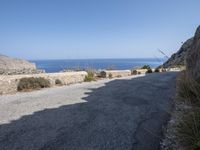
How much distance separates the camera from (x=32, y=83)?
1100 cm

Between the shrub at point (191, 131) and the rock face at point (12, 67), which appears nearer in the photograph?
the shrub at point (191, 131)

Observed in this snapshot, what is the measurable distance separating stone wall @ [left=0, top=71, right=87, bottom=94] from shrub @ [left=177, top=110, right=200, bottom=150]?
7.63m

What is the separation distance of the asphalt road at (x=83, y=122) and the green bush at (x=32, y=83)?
6.96ft

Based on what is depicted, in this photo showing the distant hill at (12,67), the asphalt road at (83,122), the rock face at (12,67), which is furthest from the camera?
the distant hill at (12,67)

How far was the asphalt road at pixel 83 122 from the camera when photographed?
445 centimetres

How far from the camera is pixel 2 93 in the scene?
386 inches

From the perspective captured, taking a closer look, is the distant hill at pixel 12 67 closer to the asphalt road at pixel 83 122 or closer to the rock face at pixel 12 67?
the rock face at pixel 12 67

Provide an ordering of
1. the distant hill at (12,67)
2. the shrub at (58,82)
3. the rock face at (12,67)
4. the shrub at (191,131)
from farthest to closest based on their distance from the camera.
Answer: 1. the distant hill at (12,67)
2. the rock face at (12,67)
3. the shrub at (58,82)
4. the shrub at (191,131)

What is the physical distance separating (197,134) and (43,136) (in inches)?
105

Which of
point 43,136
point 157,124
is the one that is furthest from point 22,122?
point 157,124

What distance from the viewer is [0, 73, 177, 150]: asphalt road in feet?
14.6

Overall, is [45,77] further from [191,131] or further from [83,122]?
[191,131]

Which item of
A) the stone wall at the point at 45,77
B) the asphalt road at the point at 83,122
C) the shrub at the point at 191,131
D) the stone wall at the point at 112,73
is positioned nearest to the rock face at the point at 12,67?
the stone wall at the point at 112,73

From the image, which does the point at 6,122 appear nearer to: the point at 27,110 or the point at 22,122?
the point at 22,122
